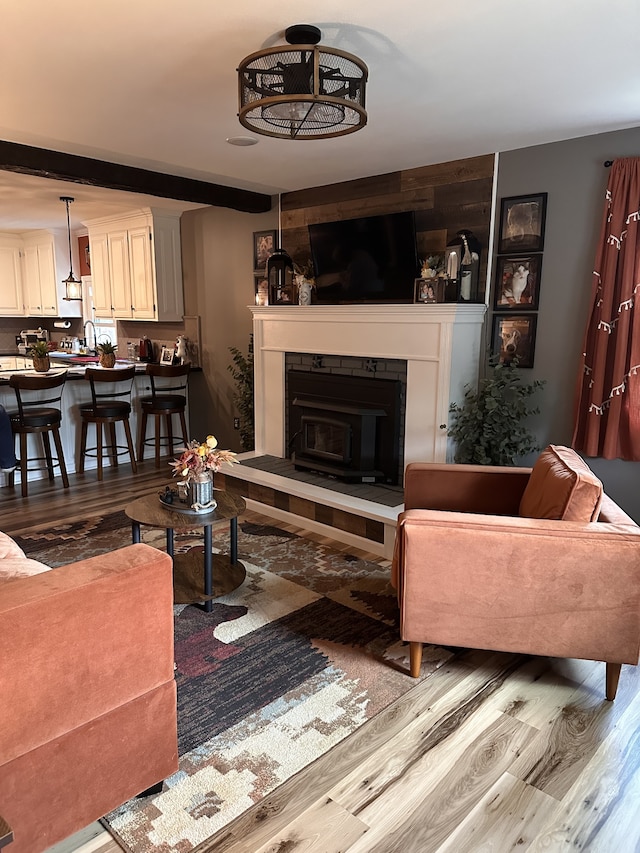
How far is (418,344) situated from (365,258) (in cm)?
96

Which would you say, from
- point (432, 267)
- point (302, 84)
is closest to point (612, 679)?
point (302, 84)

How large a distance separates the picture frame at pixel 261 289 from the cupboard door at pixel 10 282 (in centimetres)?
459

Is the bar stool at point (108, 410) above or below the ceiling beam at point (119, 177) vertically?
below

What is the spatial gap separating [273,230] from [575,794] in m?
4.68

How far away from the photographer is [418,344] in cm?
390

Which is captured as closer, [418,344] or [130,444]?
[418,344]

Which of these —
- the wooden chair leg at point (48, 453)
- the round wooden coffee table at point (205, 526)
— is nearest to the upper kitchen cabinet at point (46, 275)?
the wooden chair leg at point (48, 453)

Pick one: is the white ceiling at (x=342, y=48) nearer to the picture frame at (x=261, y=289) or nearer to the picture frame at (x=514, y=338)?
the picture frame at (x=514, y=338)

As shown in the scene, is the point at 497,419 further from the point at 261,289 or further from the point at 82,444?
the point at 82,444

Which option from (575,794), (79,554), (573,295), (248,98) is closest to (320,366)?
(573,295)

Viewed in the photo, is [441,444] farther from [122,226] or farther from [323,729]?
[122,226]

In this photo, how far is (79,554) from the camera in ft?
11.8

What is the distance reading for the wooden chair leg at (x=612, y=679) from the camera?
2.26 m

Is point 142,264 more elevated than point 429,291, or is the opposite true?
point 142,264
